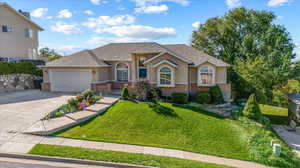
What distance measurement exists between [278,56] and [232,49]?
9048mm

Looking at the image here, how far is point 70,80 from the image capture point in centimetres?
1933

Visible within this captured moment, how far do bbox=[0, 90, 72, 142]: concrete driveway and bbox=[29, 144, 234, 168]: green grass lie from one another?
2.76 metres

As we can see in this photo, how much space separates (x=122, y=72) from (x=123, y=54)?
2207mm

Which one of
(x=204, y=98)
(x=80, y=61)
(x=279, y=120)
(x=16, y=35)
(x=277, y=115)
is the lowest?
(x=279, y=120)

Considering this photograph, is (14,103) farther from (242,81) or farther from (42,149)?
(242,81)

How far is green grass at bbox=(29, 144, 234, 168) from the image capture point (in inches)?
291

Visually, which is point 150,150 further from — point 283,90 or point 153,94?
point 283,90

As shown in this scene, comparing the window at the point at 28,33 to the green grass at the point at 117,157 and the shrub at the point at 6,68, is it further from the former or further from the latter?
the green grass at the point at 117,157

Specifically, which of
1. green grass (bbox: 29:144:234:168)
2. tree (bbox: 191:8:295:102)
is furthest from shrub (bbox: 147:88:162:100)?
tree (bbox: 191:8:295:102)

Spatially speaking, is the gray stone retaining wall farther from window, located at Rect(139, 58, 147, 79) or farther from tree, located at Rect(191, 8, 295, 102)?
tree, located at Rect(191, 8, 295, 102)

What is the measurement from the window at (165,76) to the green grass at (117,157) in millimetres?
10371

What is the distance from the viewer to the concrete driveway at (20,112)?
9859mm

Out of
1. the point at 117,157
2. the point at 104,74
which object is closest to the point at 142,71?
the point at 104,74

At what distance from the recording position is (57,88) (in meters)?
19.6
